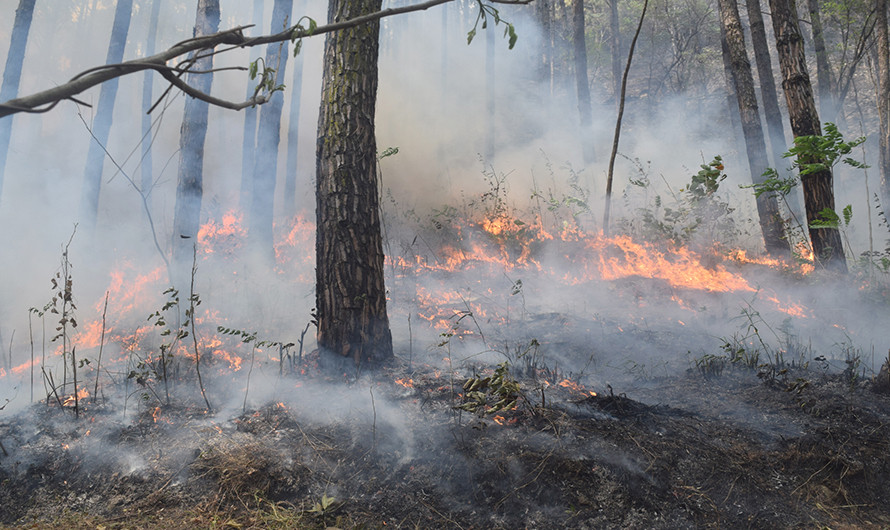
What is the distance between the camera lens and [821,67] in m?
11.4

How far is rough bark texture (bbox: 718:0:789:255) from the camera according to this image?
7.45 m

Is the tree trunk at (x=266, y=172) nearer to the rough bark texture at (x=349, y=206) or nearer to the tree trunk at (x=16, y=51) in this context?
the tree trunk at (x=16, y=51)

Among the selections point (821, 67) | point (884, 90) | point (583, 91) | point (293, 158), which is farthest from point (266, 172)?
point (821, 67)

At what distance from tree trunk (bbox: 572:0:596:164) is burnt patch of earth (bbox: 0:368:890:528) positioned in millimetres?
11381

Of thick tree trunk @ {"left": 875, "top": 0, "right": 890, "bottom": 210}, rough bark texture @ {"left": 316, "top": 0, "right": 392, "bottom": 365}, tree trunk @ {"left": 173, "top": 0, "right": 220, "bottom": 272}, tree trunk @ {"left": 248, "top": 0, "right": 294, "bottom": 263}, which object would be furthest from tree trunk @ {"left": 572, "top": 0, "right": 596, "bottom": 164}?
rough bark texture @ {"left": 316, "top": 0, "right": 392, "bottom": 365}

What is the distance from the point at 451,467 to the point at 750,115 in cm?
841

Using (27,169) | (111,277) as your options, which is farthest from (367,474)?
(27,169)

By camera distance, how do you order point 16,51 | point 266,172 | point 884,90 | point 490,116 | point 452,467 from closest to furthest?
point 452,467 → point 884,90 → point 16,51 → point 266,172 → point 490,116

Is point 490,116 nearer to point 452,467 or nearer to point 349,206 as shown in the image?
point 349,206

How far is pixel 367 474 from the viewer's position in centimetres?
245

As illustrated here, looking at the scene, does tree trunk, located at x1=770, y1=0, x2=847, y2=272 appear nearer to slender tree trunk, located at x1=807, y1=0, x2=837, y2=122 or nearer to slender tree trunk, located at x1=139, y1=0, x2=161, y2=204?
slender tree trunk, located at x1=807, y1=0, x2=837, y2=122

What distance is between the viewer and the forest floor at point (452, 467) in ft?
7.09

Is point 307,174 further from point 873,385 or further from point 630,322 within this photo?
point 873,385

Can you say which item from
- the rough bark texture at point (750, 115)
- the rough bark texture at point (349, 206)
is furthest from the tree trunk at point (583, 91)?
the rough bark texture at point (349, 206)
